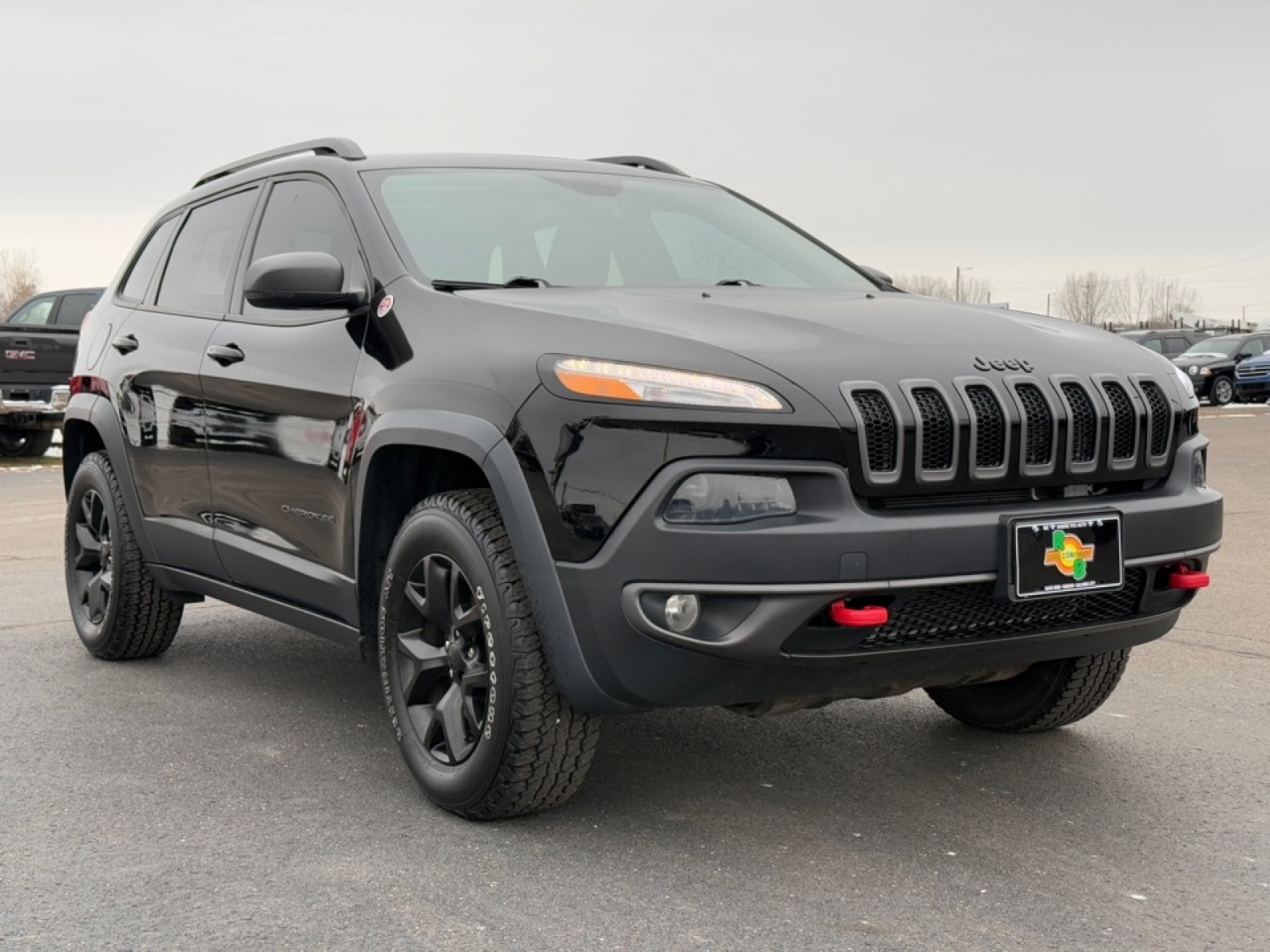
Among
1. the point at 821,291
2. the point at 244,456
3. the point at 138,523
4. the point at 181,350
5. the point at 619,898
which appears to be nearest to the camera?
the point at 619,898

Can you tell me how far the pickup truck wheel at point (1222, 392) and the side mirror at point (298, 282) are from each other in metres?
32.3

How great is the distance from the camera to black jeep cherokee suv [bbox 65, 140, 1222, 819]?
3361 millimetres

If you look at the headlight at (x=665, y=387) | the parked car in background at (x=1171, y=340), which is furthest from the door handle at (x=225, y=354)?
the parked car in background at (x=1171, y=340)

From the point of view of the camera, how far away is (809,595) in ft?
10.9

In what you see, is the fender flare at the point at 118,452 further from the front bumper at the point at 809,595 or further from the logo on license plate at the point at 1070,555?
the logo on license plate at the point at 1070,555

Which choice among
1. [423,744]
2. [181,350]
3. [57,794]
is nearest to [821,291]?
[423,744]

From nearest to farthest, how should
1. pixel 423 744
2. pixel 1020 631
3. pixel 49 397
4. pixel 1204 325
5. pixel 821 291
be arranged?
1. pixel 1020 631
2. pixel 423 744
3. pixel 821 291
4. pixel 49 397
5. pixel 1204 325

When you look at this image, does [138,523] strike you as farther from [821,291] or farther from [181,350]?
[821,291]

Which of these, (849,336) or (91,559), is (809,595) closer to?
(849,336)

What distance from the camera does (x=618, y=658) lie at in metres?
3.46

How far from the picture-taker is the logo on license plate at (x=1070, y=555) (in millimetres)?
3518

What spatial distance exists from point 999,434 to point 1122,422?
1.32 feet

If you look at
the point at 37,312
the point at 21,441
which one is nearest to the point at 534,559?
the point at 21,441

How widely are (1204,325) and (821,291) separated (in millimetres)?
87109
